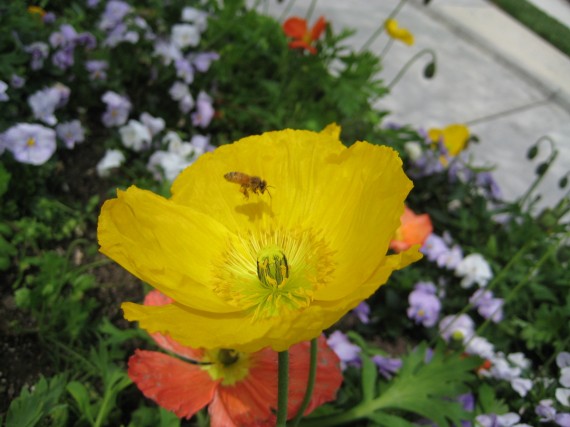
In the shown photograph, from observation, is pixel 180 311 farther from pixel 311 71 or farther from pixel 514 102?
pixel 514 102

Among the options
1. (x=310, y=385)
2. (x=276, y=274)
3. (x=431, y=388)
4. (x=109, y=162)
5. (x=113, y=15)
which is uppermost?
(x=276, y=274)

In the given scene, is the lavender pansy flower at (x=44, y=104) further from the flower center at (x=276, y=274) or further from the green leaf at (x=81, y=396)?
the flower center at (x=276, y=274)

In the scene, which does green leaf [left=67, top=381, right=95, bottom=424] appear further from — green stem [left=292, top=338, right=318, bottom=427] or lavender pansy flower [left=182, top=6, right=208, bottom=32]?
lavender pansy flower [left=182, top=6, right=208, bottom=32]

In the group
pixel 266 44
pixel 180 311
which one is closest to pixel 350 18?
pixel 266 44

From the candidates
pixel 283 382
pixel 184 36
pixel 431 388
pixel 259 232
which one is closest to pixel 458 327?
pixel 431 388

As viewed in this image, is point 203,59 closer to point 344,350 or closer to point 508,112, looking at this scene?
point 344,350

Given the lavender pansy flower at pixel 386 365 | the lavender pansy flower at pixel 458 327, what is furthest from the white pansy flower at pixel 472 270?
the lavender pansy flower at pixel 386 365
